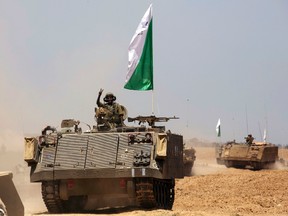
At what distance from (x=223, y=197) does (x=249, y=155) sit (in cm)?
1867

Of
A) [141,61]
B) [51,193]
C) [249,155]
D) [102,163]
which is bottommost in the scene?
[249,155]

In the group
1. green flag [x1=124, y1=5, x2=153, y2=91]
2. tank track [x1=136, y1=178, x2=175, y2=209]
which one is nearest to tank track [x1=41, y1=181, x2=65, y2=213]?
tank track [x1=136, y1=178, x2=175, y2=209]

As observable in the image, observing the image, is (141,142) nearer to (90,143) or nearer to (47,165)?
(90,143)

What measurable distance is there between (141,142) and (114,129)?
3.11 feet

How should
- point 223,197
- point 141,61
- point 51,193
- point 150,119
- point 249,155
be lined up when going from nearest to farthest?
point 51,193 → point 150,119 → point 141,61 → point 223,197 → point 249,155

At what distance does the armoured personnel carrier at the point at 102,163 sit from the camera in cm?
1483

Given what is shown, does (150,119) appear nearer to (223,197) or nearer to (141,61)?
(141,61)

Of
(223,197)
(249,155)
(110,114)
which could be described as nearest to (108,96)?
(110,114)

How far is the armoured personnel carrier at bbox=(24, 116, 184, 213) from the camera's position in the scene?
14.8 m

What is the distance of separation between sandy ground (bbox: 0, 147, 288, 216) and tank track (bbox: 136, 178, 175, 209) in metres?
0.27

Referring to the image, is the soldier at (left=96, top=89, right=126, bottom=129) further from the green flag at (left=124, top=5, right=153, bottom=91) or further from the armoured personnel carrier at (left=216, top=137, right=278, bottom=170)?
the armoured personnel carrier at (left=216, top=137, right=278, bottom=170)

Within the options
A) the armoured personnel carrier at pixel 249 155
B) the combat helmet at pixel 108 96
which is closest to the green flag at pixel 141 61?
the combat helmet at pixel 108 96

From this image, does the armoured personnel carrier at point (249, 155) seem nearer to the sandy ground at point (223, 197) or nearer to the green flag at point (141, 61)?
the sandy ground at point (223, 197)

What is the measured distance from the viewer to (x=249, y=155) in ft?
129
